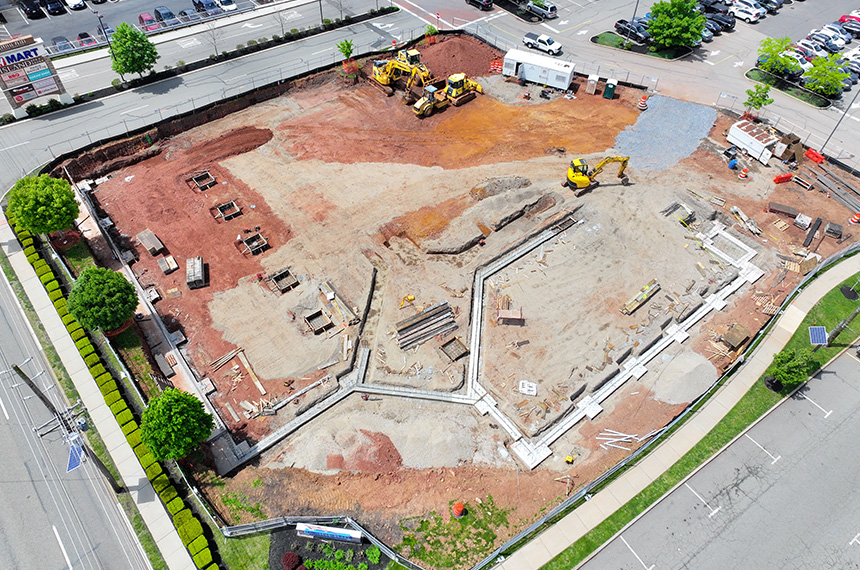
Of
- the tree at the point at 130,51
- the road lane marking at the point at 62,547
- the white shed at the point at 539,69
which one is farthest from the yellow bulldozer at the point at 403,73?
the road lane marking at the point at 62,547

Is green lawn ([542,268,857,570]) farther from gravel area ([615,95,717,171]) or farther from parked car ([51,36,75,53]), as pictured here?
parked car ([51,36,75,53])

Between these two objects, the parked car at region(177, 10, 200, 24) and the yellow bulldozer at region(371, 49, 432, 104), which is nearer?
the yellow bulldozer at region(371, 49, 432, 104)

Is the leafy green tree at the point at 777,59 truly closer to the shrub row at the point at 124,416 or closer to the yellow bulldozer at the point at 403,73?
the yellow bulldozer at the point at 403,73

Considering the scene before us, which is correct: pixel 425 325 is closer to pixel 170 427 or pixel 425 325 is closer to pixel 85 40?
pixel 170 427

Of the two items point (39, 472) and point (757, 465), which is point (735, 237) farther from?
point (39, 472)

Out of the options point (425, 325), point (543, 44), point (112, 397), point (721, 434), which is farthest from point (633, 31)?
point (112, 397)

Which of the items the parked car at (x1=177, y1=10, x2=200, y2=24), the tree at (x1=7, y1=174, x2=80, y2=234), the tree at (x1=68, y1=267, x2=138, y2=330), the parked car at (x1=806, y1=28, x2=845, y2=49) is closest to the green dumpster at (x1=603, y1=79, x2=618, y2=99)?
the parked car at (x1=806, y1=28, x2=845, y2=49)

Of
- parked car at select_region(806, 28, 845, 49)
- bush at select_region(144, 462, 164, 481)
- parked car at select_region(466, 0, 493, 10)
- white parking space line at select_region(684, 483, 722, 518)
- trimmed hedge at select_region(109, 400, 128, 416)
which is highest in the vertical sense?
parked car at select_region(466, 0, 493, 10)
